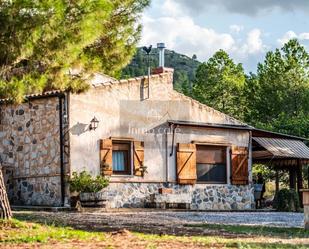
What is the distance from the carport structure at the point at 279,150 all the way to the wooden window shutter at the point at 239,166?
76cm

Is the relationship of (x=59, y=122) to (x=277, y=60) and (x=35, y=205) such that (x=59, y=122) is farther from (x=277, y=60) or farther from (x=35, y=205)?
(x=277, y=60)

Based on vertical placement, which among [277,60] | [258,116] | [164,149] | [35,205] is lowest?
[35,205]

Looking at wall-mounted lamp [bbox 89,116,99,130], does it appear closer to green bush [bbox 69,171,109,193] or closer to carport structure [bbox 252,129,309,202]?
green bush [bbox 69,171,109,193]

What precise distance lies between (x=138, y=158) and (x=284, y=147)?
6.07 meters

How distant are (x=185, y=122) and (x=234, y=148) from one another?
2.26 metres

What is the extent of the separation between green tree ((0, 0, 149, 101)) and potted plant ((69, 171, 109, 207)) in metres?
7.17

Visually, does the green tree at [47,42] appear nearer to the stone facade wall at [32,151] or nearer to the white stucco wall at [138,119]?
the white stucco wall at [138,119]

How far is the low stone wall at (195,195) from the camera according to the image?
1897 centimetres

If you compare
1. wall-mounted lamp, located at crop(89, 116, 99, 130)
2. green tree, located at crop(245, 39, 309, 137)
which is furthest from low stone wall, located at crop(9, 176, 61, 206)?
green tree, located at crop(245, 39, 309, 137)

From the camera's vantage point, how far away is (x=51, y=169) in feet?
60.4

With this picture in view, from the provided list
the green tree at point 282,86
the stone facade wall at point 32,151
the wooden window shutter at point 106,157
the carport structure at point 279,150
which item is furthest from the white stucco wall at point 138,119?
the green tree at point 282,86

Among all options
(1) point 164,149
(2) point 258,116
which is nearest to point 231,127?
(1) point 164,149

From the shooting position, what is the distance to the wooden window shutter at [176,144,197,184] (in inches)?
804

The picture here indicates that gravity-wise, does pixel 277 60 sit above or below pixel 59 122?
above
